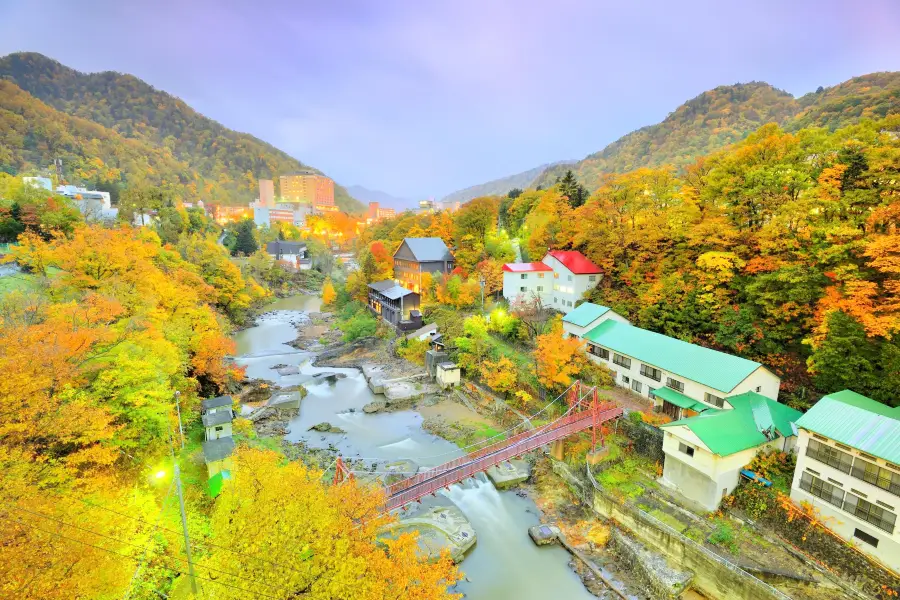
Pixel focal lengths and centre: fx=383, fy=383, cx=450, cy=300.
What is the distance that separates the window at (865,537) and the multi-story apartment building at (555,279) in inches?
653

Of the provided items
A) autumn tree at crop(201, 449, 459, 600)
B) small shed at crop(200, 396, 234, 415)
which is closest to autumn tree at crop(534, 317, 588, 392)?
autumn tree at crop(201, 449, 459, 600)

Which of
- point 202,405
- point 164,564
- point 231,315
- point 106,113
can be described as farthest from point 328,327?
point 106,113

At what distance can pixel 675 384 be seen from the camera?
16.3 meters

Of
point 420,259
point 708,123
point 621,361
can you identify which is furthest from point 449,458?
point 708,123

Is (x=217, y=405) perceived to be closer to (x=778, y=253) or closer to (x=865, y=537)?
(x=865, y=537)

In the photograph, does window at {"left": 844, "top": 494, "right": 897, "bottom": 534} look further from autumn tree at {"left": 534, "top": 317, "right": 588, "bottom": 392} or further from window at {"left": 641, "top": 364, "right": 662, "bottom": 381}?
autumn tree at {"left": 534, "top": 317, "right": 588, "bottom": 392}

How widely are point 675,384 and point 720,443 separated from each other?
4209mm

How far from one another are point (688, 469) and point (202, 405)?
66.8 ft

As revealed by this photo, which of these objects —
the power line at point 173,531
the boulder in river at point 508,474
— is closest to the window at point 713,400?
the boulder in river at point 508,474

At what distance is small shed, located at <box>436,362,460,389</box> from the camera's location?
24.9 m

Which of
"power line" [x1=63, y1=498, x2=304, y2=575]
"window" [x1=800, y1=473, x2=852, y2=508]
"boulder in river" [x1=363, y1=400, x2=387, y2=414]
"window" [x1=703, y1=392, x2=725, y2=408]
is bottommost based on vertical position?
"boulder in river" [x1=363, y1=400, x2=387, y2=414]

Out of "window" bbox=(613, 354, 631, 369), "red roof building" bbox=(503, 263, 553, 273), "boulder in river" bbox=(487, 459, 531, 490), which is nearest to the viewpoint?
"boulder in river" bbox=(487, 459, 531, 490)

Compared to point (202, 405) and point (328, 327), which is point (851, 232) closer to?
point (202, 405)

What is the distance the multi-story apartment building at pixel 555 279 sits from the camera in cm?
2539
